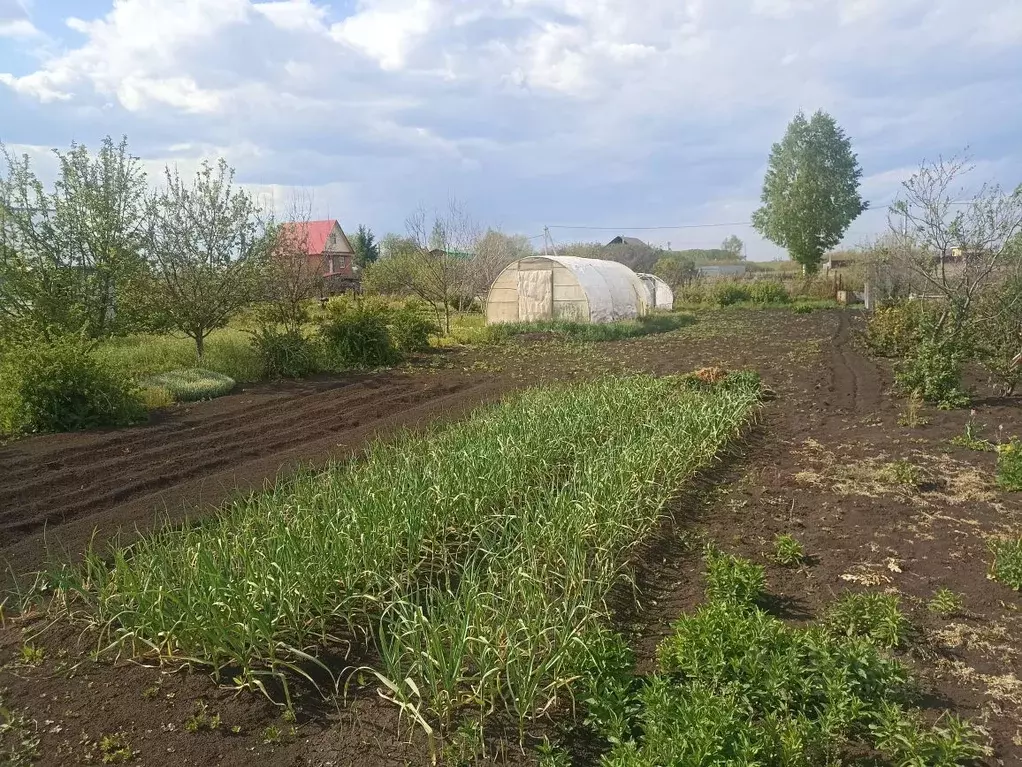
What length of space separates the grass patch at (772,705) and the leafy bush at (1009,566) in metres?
1.45

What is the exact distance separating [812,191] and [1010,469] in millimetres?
39801

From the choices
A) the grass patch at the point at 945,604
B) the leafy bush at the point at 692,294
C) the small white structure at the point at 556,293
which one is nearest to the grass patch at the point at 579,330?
the small white structure at the point at 556,293

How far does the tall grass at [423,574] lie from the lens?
301 cm

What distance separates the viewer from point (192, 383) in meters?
10.4

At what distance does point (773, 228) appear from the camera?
42750mm

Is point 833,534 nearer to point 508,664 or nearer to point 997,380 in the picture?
point 508,664

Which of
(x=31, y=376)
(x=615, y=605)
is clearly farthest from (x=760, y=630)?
(x=31, y=376)

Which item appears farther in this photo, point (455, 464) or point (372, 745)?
point (455, 464)

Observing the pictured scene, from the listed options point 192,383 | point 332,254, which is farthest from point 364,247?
point 192,383

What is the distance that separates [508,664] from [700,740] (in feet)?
2.67

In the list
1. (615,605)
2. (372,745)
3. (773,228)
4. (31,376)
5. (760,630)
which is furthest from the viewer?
(773,228)

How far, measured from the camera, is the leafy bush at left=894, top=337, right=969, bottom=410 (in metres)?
8.42

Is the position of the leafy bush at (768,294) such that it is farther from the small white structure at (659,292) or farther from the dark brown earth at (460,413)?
the dark brown earth at (460,413)

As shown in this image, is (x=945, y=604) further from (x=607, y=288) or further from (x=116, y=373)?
(x=607, y=288)
